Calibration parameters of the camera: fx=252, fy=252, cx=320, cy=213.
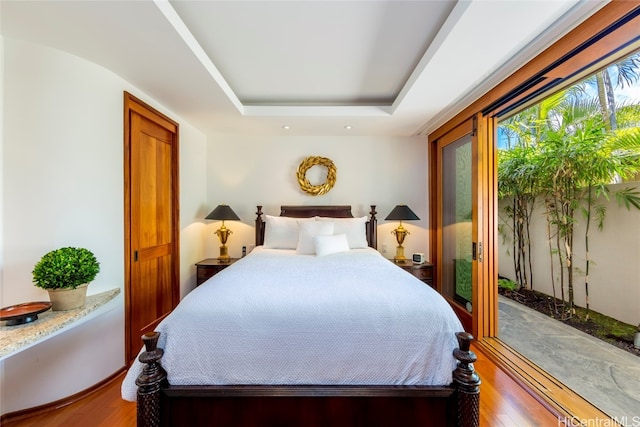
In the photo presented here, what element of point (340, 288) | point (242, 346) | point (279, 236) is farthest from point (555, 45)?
point (279, 236)

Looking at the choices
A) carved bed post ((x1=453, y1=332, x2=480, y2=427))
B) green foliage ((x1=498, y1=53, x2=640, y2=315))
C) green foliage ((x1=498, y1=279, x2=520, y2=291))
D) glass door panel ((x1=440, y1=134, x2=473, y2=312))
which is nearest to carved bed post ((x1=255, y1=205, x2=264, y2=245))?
glass door panel ((x1=440, y1=134, x2=473, y2=312))

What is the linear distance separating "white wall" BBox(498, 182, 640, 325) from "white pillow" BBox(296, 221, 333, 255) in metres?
3.06

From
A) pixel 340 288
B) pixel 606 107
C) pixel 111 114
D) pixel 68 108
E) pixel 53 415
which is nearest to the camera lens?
pixel 340 288

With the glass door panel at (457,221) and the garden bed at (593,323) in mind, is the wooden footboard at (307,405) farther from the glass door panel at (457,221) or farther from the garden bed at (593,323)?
the garden bed at (593,323)

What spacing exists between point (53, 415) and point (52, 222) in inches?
50.3

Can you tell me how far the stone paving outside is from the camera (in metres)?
1.71

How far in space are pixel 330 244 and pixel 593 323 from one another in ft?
9.96

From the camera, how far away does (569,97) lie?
3.02m

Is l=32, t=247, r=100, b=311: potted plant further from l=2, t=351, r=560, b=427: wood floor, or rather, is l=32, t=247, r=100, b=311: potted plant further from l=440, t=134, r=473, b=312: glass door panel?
l=440, t=134, r=473, b=312: glass door panel

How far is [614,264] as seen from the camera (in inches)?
109

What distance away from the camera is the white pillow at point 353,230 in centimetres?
310

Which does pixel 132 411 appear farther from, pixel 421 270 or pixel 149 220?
pixel 421 270

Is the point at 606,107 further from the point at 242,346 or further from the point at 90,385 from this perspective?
the point at 90,385

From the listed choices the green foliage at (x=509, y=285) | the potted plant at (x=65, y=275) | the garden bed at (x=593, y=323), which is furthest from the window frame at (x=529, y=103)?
the potted plant at (x=65, y=275)
